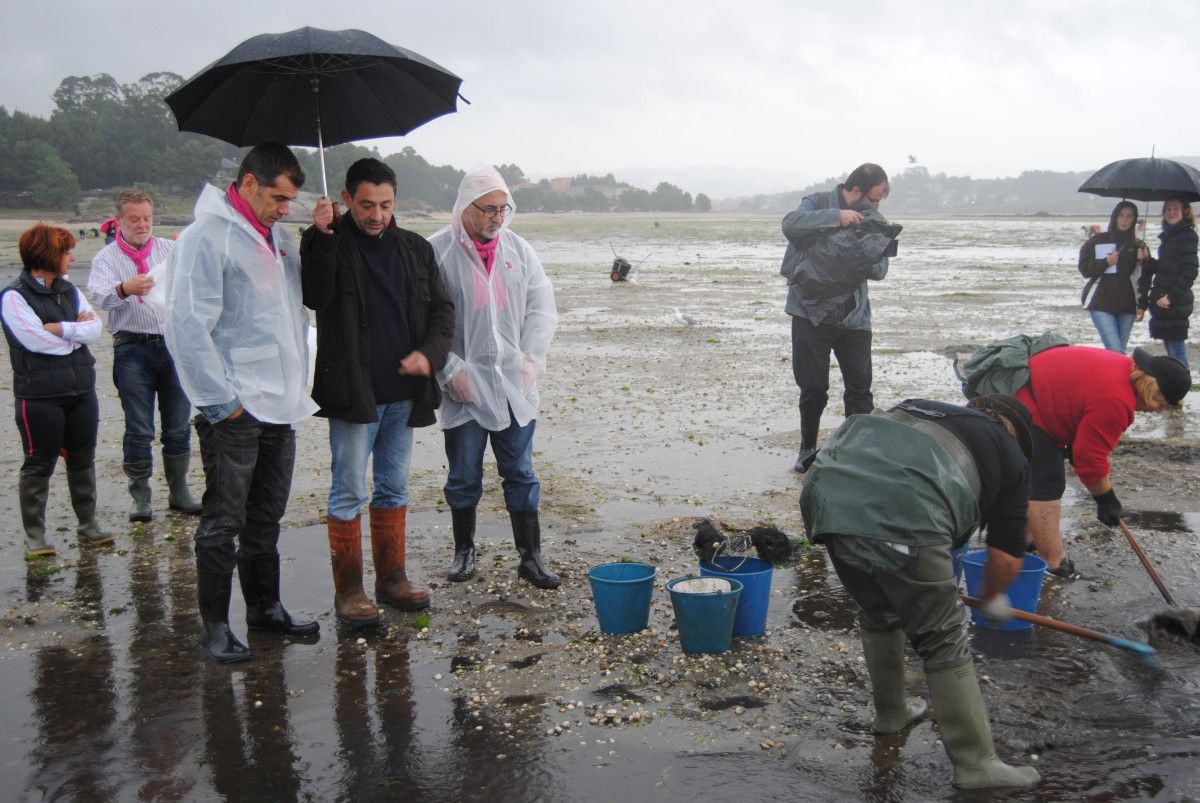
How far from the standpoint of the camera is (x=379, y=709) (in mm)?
4066

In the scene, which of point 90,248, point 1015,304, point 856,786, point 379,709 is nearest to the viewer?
point 856,786

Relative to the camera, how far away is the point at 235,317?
171 inches

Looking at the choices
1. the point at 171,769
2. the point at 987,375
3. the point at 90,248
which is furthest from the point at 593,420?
the point at 90,248

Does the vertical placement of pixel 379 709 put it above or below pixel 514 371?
below

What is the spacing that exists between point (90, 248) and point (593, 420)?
3325cm

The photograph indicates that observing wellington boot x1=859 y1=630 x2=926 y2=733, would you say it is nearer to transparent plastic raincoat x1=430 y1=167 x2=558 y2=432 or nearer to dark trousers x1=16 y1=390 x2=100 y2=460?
transparent plastic raincoat x1=430 y1=167 x2=558 y2=432

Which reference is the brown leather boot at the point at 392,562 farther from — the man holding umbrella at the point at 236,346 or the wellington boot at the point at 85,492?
the wellington boot at the point at 85,492

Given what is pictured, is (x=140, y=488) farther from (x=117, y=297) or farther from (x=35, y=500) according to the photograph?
(x=117, y=297)

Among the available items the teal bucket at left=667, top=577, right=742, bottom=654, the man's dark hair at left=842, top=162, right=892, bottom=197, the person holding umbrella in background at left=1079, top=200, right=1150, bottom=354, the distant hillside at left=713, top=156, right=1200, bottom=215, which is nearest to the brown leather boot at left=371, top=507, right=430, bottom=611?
the teal bucket at left=667, top=577, right=742, bottom=654

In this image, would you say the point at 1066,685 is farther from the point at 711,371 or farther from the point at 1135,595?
the point at 711,371

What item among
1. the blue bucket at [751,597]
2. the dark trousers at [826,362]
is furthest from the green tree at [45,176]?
the blue bucket at [751,597]

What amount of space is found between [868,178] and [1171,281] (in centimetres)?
433

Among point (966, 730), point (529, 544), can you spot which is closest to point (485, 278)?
point (529, 544)

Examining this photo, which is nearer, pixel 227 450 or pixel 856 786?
pixel 856 786
